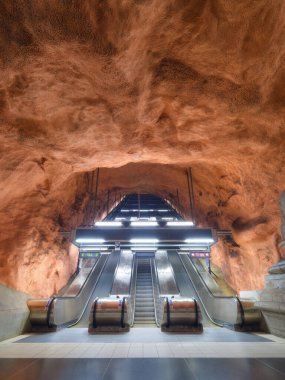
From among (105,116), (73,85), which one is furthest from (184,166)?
(73,85)

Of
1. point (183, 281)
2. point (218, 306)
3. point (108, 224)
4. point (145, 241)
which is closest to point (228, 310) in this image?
point (218, 306)

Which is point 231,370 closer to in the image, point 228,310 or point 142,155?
point 228,310

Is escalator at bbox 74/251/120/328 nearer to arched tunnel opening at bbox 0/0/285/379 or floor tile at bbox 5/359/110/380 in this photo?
arched tunnel opening at bbox 0/0/285/379

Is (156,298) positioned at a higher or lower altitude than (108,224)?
lower

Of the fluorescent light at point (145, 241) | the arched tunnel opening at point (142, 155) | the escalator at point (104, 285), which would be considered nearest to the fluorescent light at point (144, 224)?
the arched tunnel opening at point (142, 155)

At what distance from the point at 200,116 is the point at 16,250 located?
673cm

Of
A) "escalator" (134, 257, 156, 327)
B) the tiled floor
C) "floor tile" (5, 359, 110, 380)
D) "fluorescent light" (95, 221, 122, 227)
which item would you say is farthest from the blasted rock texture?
"floor tile" (5, 359, 110, 380)

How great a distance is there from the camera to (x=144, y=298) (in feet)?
29.3

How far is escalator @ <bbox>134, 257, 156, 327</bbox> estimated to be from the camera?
7555 millimetres

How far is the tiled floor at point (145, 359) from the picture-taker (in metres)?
3.01

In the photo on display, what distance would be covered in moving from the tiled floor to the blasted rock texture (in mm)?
3253

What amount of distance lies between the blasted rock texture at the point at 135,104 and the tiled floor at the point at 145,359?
128 inches

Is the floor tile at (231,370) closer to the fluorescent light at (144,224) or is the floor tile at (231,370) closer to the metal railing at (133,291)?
the metal railing at (133,291)

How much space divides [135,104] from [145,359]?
4.62 meters
